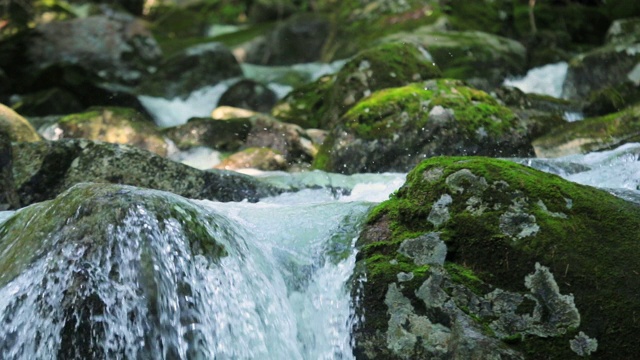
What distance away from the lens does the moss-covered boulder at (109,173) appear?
20.9 ft

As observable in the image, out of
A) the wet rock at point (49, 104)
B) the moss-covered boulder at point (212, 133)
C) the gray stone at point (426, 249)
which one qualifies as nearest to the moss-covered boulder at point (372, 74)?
the moss-covered boulder at point (212, 133)

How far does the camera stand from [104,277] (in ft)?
11.6

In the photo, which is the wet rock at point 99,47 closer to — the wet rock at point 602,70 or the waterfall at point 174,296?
the wet rock at point 602,70

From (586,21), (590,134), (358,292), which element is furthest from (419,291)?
(586,21)

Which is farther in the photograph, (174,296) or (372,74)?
(372,74)

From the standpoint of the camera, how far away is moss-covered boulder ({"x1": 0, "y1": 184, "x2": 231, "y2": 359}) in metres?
3.45

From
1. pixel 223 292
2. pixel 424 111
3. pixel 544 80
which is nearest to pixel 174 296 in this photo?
pixel 223 292

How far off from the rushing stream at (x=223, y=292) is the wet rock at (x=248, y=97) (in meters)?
8.49

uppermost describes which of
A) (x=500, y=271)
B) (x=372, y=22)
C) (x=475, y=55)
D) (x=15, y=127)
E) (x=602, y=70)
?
(x=500, y=271)

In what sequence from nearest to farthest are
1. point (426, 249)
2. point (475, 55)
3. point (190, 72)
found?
point (426, 249) → point (475, 55) → point (190, 72)

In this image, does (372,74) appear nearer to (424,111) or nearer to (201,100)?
(424,111)

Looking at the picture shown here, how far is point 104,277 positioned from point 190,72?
11970mm

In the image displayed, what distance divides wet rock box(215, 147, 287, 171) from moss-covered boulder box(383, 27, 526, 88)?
493 centimetres

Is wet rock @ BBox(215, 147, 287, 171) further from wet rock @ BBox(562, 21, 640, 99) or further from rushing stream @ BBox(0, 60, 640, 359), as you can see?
wet rock @ BBox(562, 21, 640, 99)
